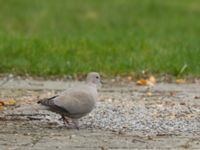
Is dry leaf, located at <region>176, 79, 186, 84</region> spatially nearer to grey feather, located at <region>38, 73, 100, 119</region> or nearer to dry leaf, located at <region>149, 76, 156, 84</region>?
dry leaf, located at <region>149, 76, 156, 84</region>

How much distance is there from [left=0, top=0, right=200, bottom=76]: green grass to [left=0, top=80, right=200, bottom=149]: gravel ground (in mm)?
755

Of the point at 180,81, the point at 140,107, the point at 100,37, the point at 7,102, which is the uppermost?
the point at 100,37

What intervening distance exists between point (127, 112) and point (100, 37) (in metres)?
6.58

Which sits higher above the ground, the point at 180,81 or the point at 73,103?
the point at 180,81

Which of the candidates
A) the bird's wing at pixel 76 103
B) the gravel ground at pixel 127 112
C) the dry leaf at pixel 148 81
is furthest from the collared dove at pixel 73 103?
the dry leaf at pixel 148 81

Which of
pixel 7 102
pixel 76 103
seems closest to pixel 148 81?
pixel 7 102

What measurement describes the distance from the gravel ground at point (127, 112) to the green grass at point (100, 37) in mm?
755

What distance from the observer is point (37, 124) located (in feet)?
27.2

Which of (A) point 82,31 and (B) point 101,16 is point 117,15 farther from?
(A) point 82,31

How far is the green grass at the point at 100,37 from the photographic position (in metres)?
11.9

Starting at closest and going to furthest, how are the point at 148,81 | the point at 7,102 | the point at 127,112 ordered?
1. the point at 127,112
2. the point at 7,102
3. the point at 148,81

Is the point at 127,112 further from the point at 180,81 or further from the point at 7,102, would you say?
the point at 180,81

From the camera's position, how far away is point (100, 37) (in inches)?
607

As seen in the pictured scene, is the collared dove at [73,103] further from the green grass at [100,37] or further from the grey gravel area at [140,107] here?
the green grass at [100,37]
